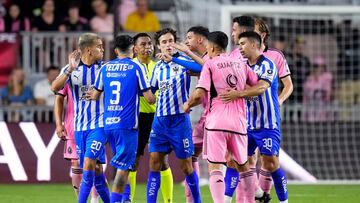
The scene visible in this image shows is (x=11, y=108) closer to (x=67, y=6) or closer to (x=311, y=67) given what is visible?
(x=67, y=6)

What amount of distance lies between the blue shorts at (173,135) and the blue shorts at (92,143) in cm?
62

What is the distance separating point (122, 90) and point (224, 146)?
1298 mm

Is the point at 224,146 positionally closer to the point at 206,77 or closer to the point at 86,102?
the point at 206,77

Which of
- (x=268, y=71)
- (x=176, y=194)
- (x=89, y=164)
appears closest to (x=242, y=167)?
(x=268, y=71)

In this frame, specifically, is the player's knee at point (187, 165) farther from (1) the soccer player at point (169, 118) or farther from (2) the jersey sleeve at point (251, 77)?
(2) the jersey sleeve at point (251, 77)

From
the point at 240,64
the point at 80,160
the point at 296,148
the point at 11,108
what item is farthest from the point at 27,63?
the point at 240,64

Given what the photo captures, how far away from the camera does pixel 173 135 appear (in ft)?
44.7

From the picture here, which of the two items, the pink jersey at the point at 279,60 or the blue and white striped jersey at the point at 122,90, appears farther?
the pink jersey at the point at 279,60

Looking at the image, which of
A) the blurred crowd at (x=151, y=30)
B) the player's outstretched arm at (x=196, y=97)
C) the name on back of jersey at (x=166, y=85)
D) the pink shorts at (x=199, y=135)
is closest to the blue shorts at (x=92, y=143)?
the name on back of jersey at (x=166, y=85)

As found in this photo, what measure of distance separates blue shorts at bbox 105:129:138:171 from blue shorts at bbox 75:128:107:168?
0.72 feet

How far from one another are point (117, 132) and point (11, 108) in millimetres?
6817

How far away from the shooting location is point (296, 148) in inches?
773

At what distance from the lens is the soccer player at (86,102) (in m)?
13.5

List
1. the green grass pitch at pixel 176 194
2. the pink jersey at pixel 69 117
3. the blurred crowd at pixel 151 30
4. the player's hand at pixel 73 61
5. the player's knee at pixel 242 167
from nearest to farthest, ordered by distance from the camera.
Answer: the player's knee at pixel 242 167 → the player's hand at pixel 73 61 → the pink jersey at pixel 69 117 → the green grass pitch at pixel 176 194 → the blurred crowd at pixel 151 30
